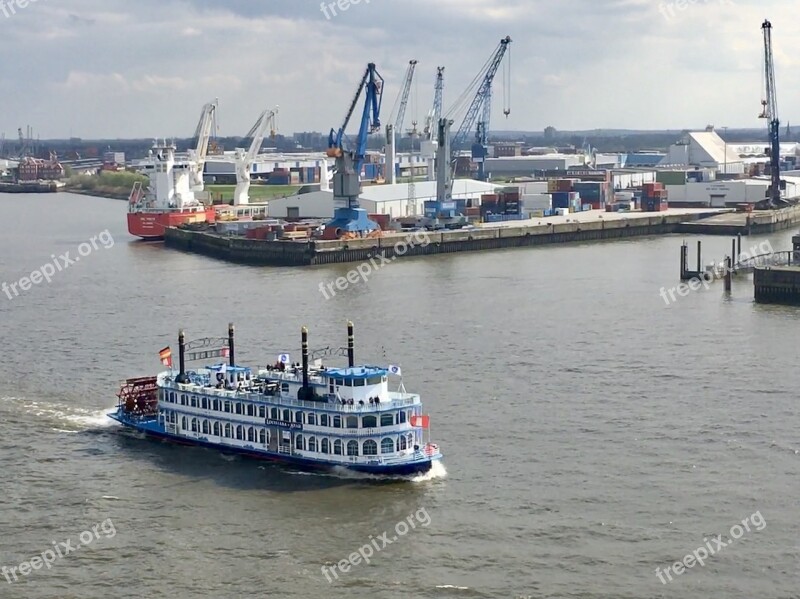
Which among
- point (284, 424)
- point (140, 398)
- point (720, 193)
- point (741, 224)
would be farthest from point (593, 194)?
point (284, 424)

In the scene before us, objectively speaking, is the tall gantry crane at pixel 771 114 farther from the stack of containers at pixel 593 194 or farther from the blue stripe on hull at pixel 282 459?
the blue stripe on hull at pixel 282 459

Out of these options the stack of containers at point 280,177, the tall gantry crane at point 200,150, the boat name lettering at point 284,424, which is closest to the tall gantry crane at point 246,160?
the tall gantry crane at point 200,150

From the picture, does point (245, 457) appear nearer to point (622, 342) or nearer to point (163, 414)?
point (163, 414)

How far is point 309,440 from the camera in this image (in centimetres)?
1720

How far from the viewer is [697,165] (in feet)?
300

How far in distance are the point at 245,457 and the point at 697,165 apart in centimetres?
7806

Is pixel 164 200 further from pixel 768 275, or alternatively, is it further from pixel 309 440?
pixel 309 440

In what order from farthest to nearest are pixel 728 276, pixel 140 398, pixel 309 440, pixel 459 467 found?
pixel 728 276
pixel 140 398
pixel 309 440
pixel 459 467

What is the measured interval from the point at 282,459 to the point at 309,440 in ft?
1.80

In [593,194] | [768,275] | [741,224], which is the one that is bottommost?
[768,275]

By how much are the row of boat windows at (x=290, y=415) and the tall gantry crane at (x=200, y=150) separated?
39742mm

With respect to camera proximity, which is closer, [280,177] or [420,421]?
[420,421]

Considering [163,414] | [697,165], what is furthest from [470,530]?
[697,165]

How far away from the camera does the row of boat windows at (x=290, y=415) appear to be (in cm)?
1681
